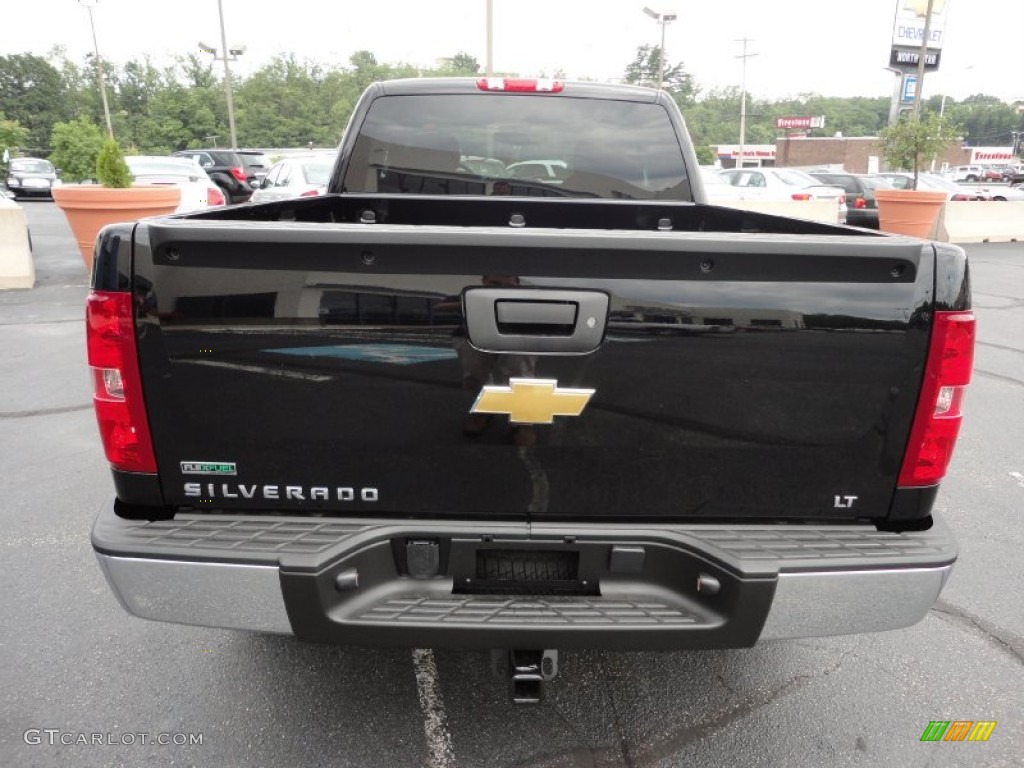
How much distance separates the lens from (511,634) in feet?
6.17

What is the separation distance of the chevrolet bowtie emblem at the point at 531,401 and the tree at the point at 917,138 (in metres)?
17.2

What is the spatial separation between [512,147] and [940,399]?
263 centimetres

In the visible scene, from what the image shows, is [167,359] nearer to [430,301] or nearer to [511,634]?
[430,301]

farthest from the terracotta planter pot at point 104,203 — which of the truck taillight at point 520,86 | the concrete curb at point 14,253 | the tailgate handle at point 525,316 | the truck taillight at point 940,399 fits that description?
the truck taillight at point 940,399

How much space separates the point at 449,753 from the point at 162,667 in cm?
123

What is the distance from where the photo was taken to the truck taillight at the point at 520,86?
388 centimetres

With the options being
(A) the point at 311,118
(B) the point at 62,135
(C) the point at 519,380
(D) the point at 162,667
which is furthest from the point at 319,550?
(A) the point at 311,118

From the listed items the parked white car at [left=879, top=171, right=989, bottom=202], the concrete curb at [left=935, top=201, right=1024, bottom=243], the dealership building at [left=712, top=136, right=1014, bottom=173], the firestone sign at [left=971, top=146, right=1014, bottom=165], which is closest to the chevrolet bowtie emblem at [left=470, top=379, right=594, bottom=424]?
the concrete curb at [left=935, top=201, right=1024, bottom=243]

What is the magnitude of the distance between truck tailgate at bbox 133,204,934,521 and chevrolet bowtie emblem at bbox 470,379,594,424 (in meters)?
0.02

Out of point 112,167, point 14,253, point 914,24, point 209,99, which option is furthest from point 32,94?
point 112,167

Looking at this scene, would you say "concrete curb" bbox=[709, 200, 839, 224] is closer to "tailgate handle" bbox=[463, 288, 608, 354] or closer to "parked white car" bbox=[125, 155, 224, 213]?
"parked white car" bbox=[125, 155, 224, 213]

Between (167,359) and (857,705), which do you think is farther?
(857,705)

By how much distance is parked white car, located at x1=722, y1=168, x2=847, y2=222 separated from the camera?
17.2 meters

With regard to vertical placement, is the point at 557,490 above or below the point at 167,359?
below
